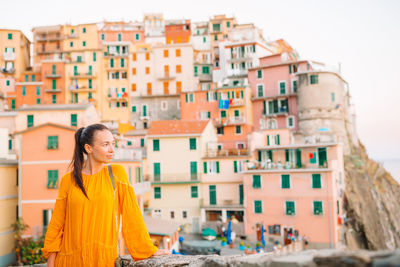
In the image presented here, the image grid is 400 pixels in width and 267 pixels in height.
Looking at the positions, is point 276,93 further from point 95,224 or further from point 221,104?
point 95,224

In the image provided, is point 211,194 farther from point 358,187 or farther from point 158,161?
point 358,187

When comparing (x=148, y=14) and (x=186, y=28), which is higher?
(x=148, y=14)

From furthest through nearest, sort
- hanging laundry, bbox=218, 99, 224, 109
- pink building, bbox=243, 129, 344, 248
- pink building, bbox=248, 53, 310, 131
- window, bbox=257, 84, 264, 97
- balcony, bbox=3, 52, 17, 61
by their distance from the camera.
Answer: balcony, bbox=3, 52, 17, 61, window, bbox=257, 84, 264, 97, pink building, bbox=248, 53, 310, 131, hanging laundry, bbox=218, 99, 224, 109, pink building, bbox=243, 129, 344, 248

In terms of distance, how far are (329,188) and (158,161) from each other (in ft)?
53.6

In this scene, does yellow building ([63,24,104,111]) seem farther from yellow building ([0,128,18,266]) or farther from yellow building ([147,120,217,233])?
yellow building ([0,128,18,266])

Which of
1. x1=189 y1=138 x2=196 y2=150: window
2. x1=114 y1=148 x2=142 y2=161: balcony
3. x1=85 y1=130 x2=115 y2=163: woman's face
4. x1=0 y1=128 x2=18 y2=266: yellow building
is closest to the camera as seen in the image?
x1=85 y1=130 x2=115 y2=163: woman's face

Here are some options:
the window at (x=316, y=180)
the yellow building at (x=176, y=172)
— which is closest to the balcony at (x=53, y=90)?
the yellow building at (x=176, y=172)

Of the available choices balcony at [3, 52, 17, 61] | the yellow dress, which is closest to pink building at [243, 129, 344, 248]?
the yellow dress

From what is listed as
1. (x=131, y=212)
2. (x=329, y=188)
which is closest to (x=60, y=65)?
(x=329, y=188)

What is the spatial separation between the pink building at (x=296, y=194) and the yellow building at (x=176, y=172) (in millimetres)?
5868

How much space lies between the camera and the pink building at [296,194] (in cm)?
2802

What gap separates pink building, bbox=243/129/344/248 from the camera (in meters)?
28.0

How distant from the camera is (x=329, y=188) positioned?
91.7ft

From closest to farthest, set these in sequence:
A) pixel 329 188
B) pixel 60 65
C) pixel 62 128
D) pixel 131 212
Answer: pixel 131 212 → pixel 62 128 → pixel 329 188 → pixel 60 65
